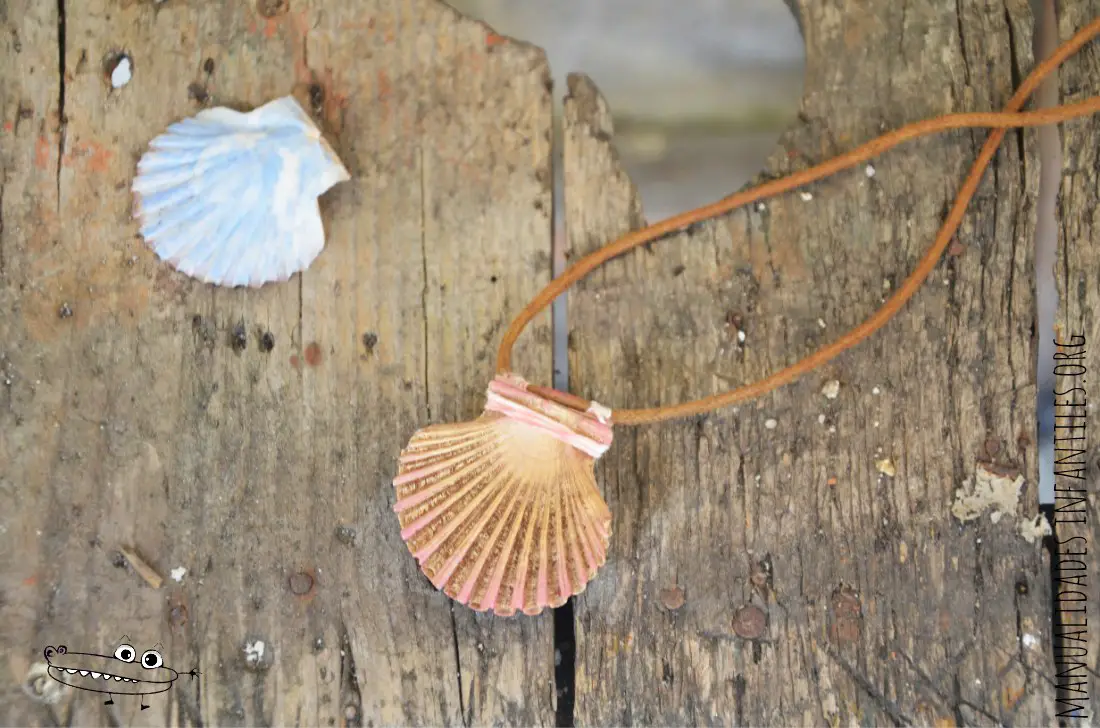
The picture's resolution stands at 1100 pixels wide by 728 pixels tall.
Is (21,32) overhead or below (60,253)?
overhead

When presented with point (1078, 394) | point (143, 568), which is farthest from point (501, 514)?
point (1078, 394)

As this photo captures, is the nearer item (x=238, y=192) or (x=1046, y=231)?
(x=238, y=192)

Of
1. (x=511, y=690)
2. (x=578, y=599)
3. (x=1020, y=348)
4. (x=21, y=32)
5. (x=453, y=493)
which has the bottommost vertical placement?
(x=511, y=690)

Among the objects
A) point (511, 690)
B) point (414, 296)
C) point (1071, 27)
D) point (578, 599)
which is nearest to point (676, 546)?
point (578, 599)

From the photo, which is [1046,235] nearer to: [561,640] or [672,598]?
[672,598]

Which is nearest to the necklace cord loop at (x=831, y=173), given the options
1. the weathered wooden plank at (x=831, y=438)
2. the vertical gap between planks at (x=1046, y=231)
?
the weathered wooden plank at (x=831, y=438)

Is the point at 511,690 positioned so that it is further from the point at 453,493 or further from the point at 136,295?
the point at 136,295
